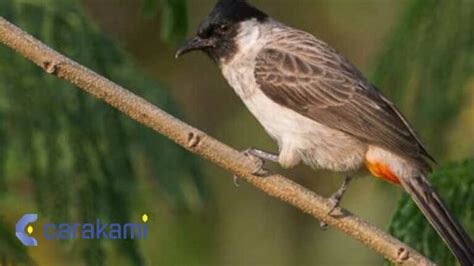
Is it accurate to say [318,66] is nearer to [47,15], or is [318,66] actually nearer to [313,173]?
[47,15]

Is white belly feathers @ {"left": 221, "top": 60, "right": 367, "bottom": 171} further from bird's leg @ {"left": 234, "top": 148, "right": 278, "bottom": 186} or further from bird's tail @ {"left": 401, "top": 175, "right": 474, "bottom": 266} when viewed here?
bird's tail @ {"left": 401, "top": 175, "right": 474, "bottom": 266}

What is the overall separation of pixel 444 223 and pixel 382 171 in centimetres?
38

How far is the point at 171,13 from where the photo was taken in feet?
12.2

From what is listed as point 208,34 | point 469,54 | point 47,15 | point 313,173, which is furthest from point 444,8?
point 313,173

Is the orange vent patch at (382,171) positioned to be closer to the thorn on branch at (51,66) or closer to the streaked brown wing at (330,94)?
the streaked brown wing at (330,94)

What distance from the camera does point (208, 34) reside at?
4082mm

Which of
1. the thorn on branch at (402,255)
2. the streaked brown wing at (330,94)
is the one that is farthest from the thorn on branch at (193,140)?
the streaked brown wing at (330,94)

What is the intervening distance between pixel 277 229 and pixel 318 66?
212cm

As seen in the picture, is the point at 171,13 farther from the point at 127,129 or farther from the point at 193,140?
the point at 193,140

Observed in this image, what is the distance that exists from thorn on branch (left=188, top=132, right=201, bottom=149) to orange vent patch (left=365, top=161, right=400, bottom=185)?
73cm

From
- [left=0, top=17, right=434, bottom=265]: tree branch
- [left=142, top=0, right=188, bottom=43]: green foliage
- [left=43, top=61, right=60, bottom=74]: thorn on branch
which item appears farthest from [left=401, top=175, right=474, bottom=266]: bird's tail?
[left=43, top=61, right=60, bottom=74]: thorn on branch

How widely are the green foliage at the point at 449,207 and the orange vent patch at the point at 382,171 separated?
5.2 inches

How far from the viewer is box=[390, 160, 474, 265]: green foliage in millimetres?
3357

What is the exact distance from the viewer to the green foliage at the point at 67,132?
3.54 metres
